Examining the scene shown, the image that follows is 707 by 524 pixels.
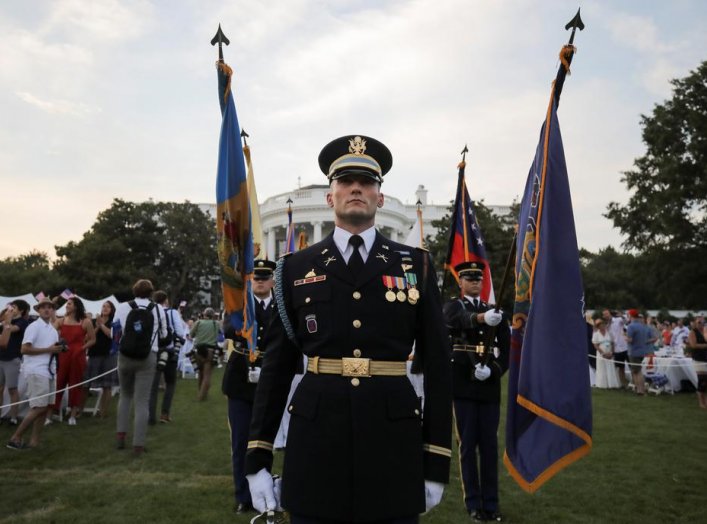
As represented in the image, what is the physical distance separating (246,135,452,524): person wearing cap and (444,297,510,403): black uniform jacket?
9.94 ft

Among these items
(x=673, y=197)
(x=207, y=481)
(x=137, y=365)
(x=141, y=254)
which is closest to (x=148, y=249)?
(x=141, y=254)

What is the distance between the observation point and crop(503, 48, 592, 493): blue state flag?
421 cm

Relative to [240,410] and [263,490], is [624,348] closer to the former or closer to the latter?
[240,410]

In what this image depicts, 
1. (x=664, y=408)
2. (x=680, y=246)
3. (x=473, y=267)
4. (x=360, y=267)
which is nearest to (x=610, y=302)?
(x=680, y=246)

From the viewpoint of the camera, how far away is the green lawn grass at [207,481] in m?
6.19

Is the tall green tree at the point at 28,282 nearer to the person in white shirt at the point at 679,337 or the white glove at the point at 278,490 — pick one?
the person in white shirt at the point at 679,337

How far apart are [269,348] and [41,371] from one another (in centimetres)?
758

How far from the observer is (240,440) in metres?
6.05

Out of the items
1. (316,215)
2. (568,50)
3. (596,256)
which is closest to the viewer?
(568,50)

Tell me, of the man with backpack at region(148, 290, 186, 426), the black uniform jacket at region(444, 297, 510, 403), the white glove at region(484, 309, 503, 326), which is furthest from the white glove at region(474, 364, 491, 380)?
the man with backpack at region(148, 290, 186, 426)

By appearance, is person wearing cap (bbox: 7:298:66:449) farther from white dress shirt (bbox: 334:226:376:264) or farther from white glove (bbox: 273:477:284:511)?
white dress shirt (bbox: 334:226:376:264)

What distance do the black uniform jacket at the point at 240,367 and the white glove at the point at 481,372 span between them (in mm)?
2185

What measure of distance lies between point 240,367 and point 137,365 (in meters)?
3.49

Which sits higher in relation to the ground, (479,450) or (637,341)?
(637,341)
